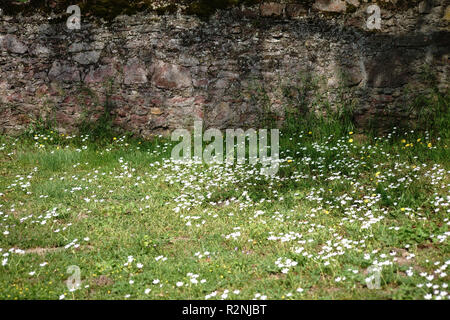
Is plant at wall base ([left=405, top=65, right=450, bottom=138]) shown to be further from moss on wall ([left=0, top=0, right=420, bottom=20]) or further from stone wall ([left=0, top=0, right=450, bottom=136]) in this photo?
moss on wall ([left=0, top=0, right=420, bottom=20])

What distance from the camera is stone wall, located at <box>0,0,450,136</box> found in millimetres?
7098

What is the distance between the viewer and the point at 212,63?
24.5ft

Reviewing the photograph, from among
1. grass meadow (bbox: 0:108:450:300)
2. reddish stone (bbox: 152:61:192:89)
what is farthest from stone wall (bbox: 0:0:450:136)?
grass meadow (bbox: 0:108:450:300)

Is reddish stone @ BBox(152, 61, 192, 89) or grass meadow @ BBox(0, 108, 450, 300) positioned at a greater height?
reddish stone @ BBox(152, 61, 192, 89)

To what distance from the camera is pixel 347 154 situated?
6410 millimetres

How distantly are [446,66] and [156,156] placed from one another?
501cm

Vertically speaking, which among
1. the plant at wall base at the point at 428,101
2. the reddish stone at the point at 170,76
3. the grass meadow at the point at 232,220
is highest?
the reddish stone at the point at 170,76

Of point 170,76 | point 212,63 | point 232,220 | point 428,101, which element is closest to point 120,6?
point 170,76

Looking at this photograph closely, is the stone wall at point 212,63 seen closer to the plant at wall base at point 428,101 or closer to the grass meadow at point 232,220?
the plant at wall base at point 428,101

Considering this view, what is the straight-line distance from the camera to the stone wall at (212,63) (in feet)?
23.3

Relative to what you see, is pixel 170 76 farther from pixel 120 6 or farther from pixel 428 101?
pixel 428 101

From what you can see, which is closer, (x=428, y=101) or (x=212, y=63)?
(x=428, y=101)

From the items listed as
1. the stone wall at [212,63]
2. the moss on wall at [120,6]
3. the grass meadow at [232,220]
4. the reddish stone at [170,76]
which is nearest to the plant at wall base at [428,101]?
the stone wall at [212,63]
